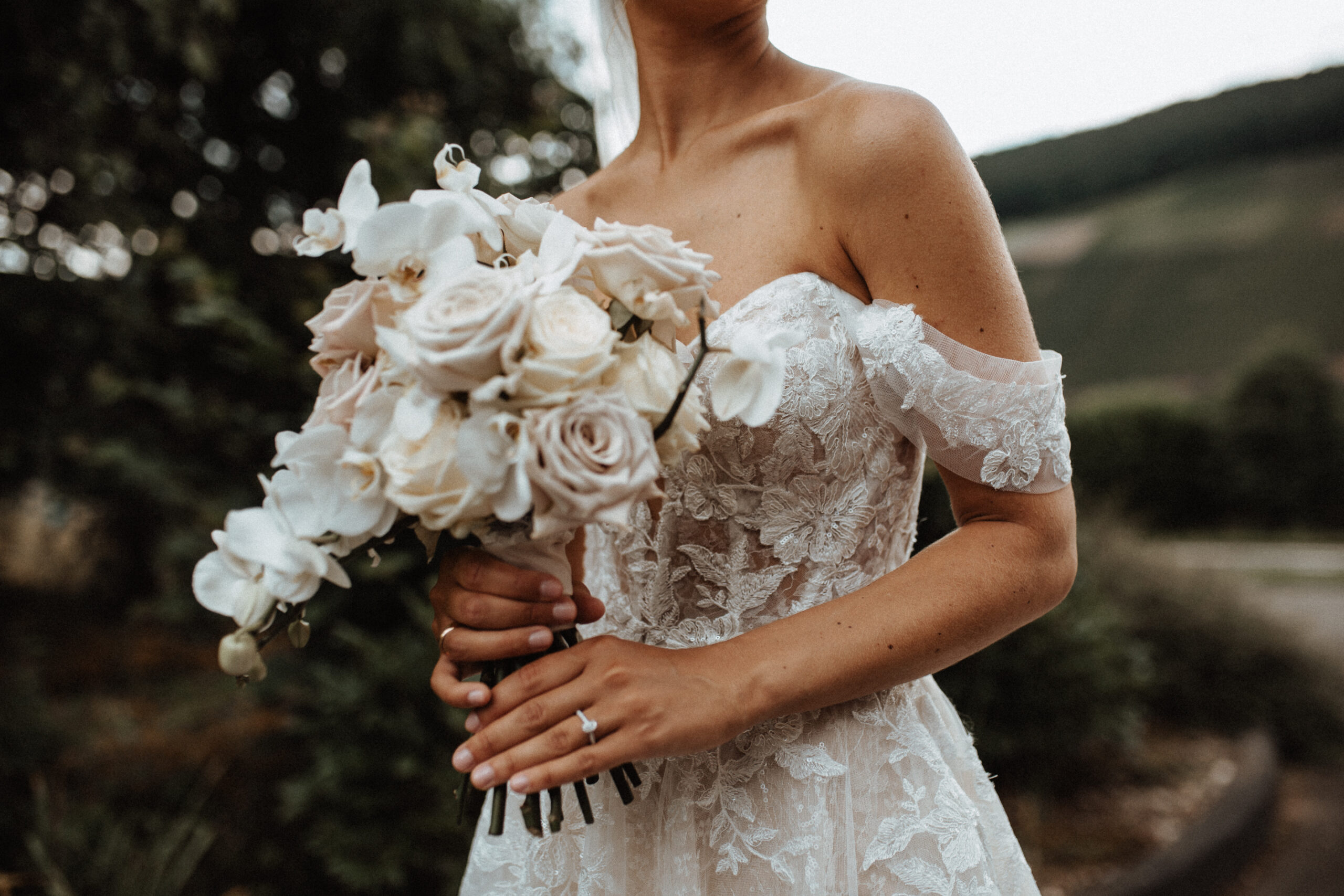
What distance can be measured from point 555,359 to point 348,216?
36cm

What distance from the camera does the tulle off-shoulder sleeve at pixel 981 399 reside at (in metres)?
1.16

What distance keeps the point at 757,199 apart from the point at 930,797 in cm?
101

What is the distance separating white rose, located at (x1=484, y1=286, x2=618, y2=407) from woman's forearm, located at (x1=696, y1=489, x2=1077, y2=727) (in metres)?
0.45

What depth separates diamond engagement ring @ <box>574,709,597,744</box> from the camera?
39.1 inches

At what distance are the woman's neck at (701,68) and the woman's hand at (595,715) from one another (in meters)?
1.06

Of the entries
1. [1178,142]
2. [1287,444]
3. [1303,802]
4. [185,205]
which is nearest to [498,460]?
[185,205]

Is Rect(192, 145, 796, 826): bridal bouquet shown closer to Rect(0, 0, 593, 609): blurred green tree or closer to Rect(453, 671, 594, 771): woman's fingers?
Rect(453, 671, 594, 771): woman's fingers

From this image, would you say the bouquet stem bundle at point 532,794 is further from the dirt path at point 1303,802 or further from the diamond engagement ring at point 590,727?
the dirt path at point 1303,802

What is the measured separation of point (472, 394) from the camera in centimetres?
87

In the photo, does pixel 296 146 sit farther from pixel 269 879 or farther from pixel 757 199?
pixel 757 199

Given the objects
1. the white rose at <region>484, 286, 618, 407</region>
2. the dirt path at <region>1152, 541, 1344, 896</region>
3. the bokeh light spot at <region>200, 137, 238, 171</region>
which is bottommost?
the dirt path at <region>1152, 541, 1344, 896</region>

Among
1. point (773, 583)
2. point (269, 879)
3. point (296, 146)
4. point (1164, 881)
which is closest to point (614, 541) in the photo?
point (773, 583)

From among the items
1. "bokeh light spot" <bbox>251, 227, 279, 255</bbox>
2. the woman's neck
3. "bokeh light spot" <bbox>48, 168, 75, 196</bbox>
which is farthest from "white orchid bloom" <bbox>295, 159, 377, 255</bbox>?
"bokeh light spot" <bbox>251, 227, 279, 255</bbox>

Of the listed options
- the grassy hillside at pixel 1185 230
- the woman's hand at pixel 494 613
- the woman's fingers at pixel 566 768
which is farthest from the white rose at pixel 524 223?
the grassy hillside at pixel 1185 230
